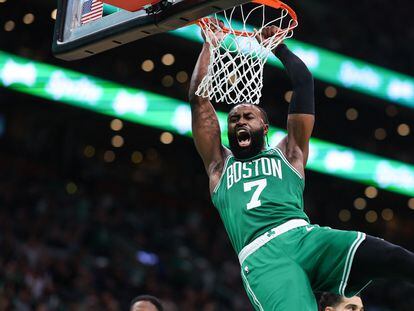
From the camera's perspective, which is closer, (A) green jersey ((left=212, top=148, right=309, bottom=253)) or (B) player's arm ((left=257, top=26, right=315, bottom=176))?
(A) green jersey ((left=212, top=148, right=309, bottom=253))

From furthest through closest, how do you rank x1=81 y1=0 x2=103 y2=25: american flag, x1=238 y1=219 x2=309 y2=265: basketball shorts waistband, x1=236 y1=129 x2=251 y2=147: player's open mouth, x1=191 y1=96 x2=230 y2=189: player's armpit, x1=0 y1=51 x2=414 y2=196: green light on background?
x1=0 y1=51 x2=414 y2=196: green light on background, x1=191 y1=96 x2=230 y2=189: player's armpit, x1=81 y1=0 x2=103 y2=25: american flag, x1=236 y1=129 x2=251 y2=147: player's open mouth, x1=238 y1=219 x2=309 y2=265: basketball shorts waistband

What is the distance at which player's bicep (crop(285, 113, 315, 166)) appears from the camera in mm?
6082

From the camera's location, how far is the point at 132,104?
18500mm

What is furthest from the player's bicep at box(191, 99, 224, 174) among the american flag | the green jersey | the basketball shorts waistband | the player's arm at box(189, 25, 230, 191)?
the american flag

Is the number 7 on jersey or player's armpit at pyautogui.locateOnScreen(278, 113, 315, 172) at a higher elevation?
player's armpit at pyautogui.locateOnScreen(278, 113, 315, 172)

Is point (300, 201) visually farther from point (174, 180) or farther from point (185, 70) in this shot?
point (174, 180)

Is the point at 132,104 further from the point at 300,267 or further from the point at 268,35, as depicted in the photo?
the point at 300,267

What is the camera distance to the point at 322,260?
5453 millimetres

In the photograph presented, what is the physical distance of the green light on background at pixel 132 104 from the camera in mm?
17344

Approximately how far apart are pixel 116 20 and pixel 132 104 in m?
12.6

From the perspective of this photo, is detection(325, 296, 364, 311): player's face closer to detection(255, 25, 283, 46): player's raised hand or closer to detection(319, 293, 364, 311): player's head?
detection(319, 293, 364, 311): player's head

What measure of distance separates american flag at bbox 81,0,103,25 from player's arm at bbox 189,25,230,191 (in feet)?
3.13

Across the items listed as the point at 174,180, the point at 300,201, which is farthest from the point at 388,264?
the point at 174,180

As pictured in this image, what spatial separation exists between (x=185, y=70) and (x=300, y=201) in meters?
14.5
